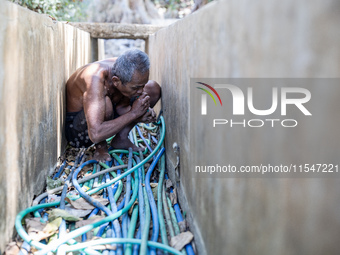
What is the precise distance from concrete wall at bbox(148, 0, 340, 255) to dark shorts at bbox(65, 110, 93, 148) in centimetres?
197

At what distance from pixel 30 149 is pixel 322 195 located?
2.00m

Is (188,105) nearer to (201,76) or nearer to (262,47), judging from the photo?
(201,76)

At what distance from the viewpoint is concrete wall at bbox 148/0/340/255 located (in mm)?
996

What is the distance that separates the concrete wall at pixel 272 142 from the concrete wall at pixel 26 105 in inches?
41.9

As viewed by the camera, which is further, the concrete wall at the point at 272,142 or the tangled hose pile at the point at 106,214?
the tangled hose pile at the point at 106,214

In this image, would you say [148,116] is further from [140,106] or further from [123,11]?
[123,11]

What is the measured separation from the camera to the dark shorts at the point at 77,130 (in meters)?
3.61

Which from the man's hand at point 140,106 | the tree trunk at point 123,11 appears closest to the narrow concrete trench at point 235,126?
the man's hand at point 140,106

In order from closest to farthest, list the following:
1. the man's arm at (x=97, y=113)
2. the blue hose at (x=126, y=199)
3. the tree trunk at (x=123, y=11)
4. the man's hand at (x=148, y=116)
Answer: the blue hose at (x=126, y=199)
the man's arm at (x=97, y=113)
the man's hand at (x=148, y=116)
the tree trunk at (x=123, y=11)

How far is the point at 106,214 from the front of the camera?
8.07ft

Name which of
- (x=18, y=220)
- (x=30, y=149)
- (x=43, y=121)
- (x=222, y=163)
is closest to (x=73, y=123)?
(x=43, y=121)

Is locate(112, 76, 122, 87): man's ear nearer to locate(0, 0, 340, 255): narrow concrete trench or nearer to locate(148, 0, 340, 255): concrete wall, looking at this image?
locate(0, 0, 340, 255): narrow concrete trench

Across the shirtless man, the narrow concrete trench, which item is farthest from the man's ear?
the narrow concrete trench

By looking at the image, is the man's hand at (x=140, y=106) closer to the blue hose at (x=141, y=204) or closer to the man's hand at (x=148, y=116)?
the man's hand at (x=148, y=116)
